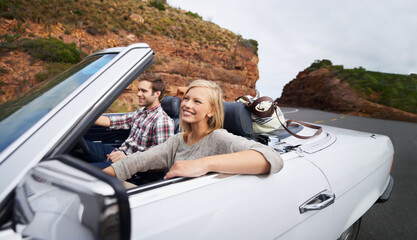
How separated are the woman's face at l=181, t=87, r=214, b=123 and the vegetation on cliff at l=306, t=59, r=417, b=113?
24485 millimetres

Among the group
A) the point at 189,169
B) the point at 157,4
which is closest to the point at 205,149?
the point at 189,169

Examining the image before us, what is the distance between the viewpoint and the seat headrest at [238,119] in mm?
2023

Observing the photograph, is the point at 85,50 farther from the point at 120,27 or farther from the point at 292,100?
the point at 292,100

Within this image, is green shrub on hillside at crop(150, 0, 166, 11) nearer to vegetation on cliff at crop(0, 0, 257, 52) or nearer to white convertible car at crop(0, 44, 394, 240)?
vegetation on cliff at crop(0, 0, 257, 52)

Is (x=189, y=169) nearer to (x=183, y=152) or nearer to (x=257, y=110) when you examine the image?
(x=183, y=152)

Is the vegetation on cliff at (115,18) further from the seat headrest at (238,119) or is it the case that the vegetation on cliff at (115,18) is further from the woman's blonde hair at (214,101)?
the woman's blonde hair at (214,101)

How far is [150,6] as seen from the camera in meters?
28.2

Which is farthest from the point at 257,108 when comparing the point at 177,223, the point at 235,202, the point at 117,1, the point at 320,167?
the point at 117,1

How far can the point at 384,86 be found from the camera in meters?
24.0

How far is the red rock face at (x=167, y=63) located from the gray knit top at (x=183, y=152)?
1202cm

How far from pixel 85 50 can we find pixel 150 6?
13.7 metres

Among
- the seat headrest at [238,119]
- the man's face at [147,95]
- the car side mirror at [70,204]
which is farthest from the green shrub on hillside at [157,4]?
the car side mirror at [70,204]

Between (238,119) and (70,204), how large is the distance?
1571 millimetres

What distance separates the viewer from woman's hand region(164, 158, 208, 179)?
1.07m
